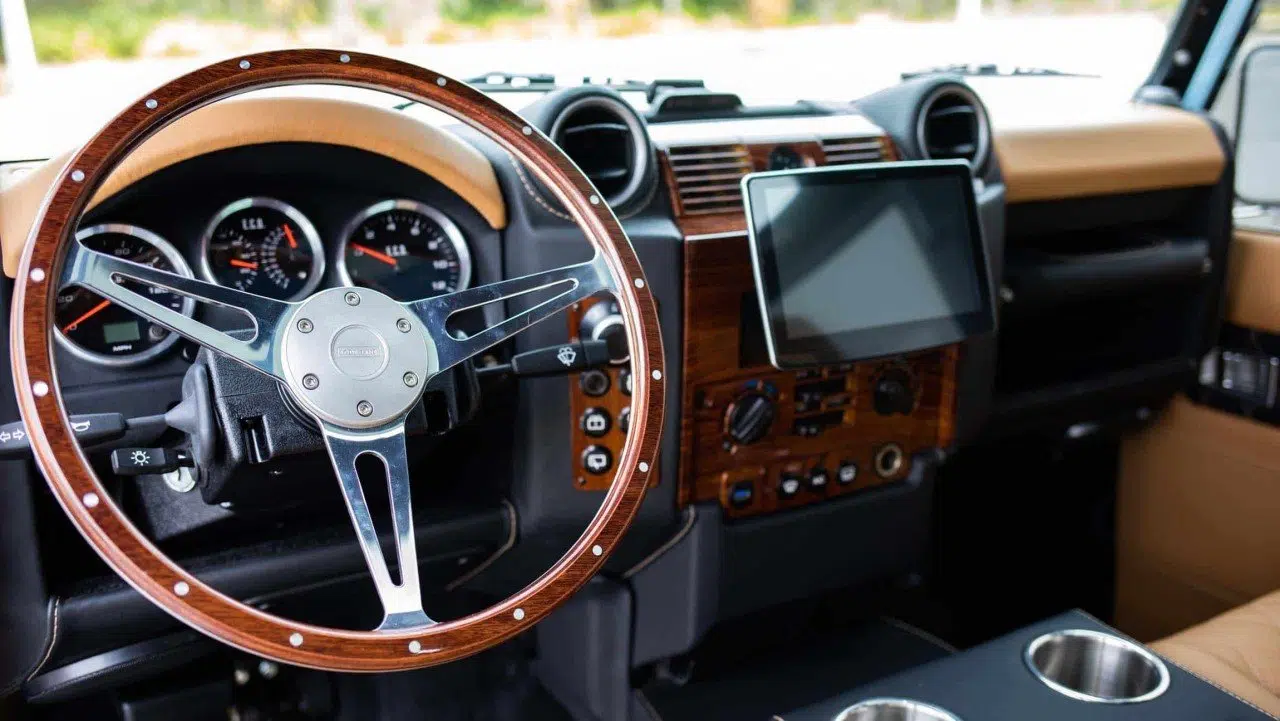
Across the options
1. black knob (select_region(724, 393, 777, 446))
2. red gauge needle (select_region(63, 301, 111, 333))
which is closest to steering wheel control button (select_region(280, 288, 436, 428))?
red gauge needle (select_region(63, 301, 111, 333))

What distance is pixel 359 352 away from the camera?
1111 mm

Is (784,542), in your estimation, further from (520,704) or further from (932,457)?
(520,704)

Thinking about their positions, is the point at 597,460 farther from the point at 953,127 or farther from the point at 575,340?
the point at 953,127

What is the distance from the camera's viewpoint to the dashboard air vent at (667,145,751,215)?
161 centimetres

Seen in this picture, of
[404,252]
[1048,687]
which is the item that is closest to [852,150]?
[404,252]

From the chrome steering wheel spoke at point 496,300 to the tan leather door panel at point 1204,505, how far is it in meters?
1.78

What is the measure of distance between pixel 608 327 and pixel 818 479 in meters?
0.54

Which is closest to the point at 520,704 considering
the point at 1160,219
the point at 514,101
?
the point at 514,101

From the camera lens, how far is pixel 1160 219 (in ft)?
7.75

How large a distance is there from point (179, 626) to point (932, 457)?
1267 millimetres

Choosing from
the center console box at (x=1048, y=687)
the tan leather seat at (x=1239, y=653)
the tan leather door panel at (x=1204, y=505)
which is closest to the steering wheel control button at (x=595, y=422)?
the center console box at (x=1048, y=687)

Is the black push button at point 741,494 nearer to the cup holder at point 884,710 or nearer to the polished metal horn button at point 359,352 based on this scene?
the cup holder at point 884,710

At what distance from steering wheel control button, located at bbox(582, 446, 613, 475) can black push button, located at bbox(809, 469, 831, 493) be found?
40cm

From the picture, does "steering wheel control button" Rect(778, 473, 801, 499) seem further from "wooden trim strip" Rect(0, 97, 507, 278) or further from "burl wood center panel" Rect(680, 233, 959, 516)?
"wooden trim strip" Rect(0, 97, 507, 278)
